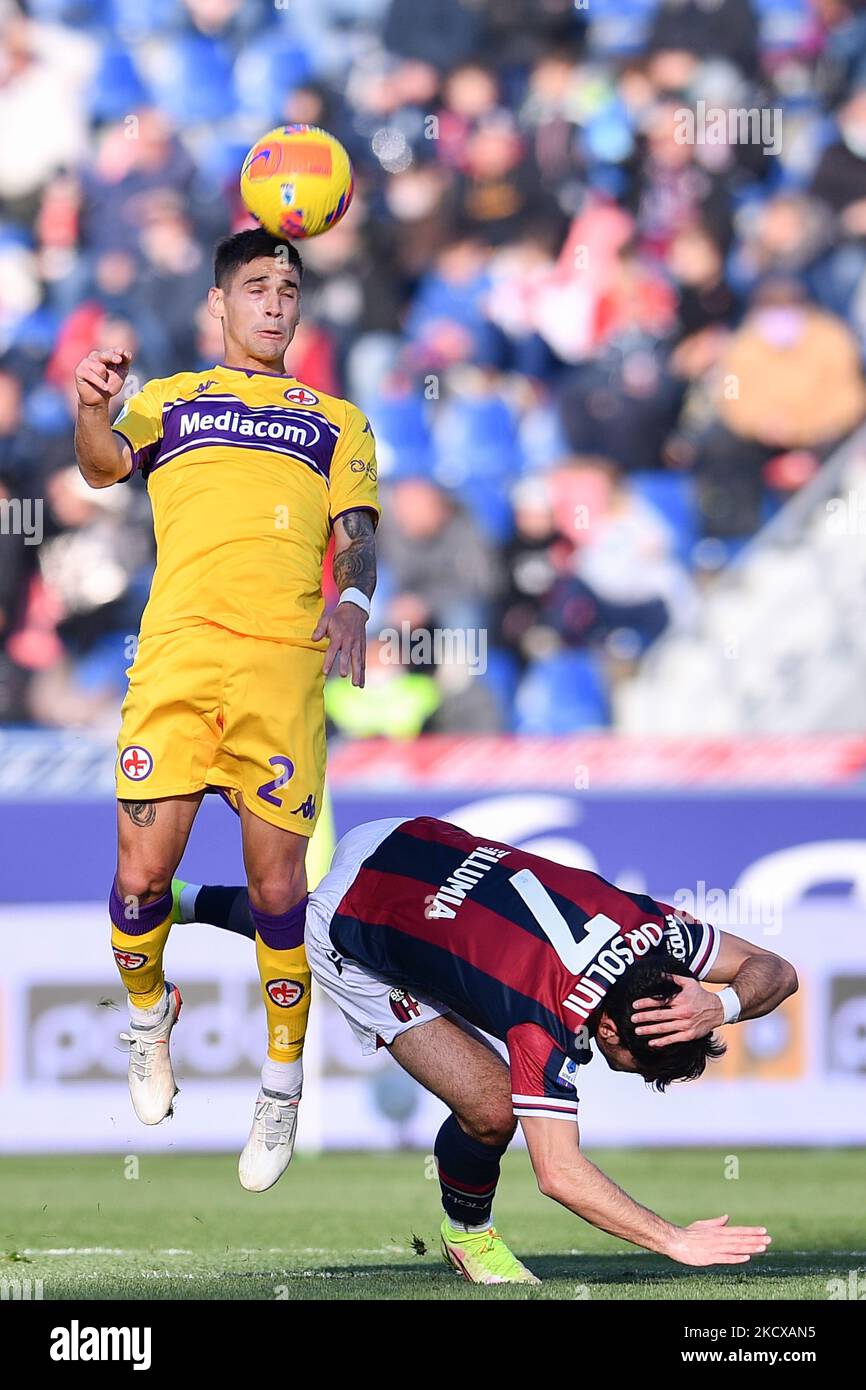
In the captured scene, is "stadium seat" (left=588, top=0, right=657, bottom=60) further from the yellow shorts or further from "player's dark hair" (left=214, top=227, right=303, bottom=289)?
the yellow shorts

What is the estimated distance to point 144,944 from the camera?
5.52 m

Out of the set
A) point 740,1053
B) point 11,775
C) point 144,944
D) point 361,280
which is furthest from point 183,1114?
point 361,280

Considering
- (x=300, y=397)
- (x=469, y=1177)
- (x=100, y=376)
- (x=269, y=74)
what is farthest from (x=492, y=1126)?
(x=269, y=74)

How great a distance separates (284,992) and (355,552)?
1276mm

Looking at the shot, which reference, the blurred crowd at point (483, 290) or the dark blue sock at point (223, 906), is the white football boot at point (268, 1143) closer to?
the dark blue sock at point (223, 906)

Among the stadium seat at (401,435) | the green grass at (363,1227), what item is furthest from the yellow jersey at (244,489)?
the stadium seat at (401,435)

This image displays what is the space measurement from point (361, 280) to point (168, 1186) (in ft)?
17.9

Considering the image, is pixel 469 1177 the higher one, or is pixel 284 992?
pixel 284 992

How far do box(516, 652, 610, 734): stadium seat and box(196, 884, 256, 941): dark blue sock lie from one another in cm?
428

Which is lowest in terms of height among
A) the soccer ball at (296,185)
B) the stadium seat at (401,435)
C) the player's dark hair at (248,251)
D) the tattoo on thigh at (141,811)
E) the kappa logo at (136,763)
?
the tattoo on thigh at (141,811)

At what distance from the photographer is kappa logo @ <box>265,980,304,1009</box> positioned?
560cm

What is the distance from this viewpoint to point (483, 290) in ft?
36.0

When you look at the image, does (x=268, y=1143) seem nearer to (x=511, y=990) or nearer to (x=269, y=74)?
(x=511, y=990)

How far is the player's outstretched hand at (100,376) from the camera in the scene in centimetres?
525
